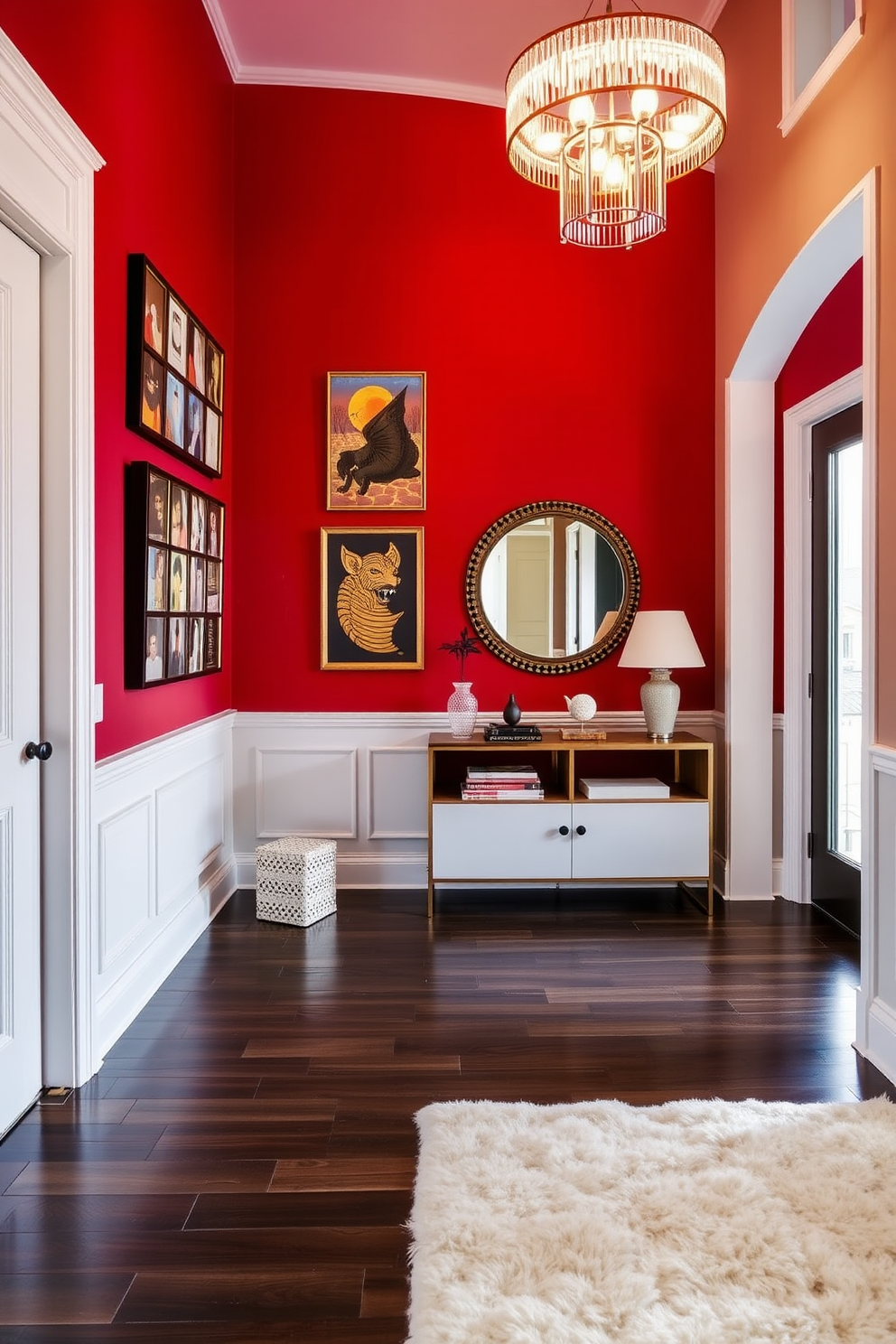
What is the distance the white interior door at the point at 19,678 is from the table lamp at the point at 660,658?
2.63 m

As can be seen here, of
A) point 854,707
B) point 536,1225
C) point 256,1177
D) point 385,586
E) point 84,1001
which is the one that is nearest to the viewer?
point 536,1225

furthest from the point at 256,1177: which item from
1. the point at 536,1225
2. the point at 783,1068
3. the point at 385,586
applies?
the point at 385,586

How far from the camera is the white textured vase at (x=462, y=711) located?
430 centimetres

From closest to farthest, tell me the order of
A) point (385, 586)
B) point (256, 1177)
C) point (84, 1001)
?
point (256, 1177), point (84, 1001), point (385, 586)

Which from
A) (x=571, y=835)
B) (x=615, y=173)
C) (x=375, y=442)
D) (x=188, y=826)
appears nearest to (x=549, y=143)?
(x=615, y=173)

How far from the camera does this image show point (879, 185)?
271 cm

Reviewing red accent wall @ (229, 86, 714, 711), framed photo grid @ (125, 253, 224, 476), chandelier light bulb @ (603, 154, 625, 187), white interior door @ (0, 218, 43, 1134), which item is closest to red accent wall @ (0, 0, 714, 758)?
red accent wall @ (229, 86, 714, 711)

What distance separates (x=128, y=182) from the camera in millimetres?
3014

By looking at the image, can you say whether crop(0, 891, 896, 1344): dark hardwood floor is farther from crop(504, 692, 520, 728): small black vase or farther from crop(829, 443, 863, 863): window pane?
crop(504, 692, 520, 728): small black vase

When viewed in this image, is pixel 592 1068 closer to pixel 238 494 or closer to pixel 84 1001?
pixel 84 1001

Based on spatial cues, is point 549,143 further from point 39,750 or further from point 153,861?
point 153,861

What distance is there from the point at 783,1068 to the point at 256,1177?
1509 millimetres

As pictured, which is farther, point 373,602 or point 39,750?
point 373,602

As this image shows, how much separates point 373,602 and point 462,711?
0.75 metres
